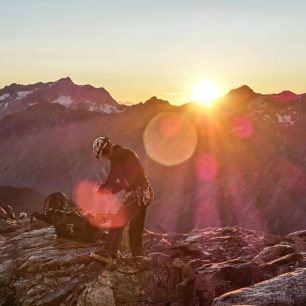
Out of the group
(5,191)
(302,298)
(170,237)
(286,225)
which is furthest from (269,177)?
(302,298)

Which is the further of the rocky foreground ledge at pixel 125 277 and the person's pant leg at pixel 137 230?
the person's pant leg at pixel 137 230

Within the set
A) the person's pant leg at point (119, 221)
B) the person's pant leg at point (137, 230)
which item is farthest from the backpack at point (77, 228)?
the person's pant leg at point (119, 221)

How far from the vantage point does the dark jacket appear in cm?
1195

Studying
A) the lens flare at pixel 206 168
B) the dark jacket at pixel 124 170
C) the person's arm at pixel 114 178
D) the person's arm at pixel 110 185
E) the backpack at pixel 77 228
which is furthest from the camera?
the lens flare at pixel 206 168

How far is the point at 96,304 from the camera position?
11.4 meters

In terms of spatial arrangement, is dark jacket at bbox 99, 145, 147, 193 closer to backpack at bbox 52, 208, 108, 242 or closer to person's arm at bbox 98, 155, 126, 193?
person's arm at bbox 98, 155, 126, 193

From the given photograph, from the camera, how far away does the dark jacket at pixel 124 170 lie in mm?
11945

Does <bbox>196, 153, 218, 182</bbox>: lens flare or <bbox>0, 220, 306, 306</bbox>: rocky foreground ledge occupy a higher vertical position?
<bbox>0, 220, 306, 306</bbox>: rocky foreground ledge

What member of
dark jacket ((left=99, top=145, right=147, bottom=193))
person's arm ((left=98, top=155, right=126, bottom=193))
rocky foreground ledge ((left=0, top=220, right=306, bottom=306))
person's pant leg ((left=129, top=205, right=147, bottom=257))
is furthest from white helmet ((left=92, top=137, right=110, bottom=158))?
rocky foreground ledge ((left=0, top=220, right=306, bottom=306))

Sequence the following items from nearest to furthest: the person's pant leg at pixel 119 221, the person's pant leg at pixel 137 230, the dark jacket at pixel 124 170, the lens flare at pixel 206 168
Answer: the dark jacket at pixel 124 170 → the person's pant leg at pixel 119 221 → the person's pant leg at pixel 137 230 → the lens flare at pixel 206 168

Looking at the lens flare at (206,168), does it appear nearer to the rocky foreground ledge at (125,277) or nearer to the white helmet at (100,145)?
the rocky foreground ledge at (125,277)

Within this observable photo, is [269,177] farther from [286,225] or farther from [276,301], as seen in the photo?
[276,301]

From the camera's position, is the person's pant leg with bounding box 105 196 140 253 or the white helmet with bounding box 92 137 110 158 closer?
the white helmet with bounding box 92 137 110 158

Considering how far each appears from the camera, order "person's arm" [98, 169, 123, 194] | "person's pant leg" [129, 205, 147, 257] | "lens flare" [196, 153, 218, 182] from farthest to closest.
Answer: "lens flare" [196, 153, 218, 182]
"person's pant leg" [129, 205, 147, 257]
"person's arm" [98, 169, 123, 194]
